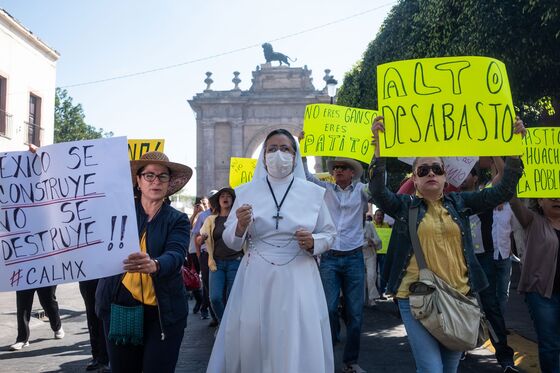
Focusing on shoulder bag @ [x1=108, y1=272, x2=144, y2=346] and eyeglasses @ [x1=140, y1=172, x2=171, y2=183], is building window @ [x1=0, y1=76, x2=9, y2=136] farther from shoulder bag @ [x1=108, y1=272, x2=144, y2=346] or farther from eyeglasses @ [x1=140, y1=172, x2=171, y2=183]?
shoulder bag @ [x1=108, y1=272, x2=144, y2=346]

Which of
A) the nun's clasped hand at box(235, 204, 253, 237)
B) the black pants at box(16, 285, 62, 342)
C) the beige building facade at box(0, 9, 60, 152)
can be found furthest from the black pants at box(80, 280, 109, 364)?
the beige building facade at box(0, 9, 60, 152)

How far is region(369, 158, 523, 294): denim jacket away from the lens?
371 cm

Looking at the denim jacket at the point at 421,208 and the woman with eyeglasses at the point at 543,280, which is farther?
the woman with eyeglasses at the point at 543,280

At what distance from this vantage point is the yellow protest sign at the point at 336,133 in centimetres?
713

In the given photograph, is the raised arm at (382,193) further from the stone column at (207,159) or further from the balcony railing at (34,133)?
the stone column at (207,159)

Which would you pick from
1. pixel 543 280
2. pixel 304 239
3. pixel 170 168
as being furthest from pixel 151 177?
pixel 543 280

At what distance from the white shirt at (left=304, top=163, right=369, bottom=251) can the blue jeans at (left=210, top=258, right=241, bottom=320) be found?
68.9 inches

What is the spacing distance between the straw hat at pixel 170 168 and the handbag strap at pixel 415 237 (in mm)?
1460

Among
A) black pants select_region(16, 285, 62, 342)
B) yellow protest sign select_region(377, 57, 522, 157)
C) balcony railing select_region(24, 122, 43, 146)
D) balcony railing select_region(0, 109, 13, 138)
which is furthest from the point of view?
balcony railing select_region(24, 122, 43, 146)

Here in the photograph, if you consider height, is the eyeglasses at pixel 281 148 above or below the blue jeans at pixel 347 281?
above

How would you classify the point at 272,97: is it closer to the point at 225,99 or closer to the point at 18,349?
the point at 225,99

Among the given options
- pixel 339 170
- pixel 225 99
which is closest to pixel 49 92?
pixel 339 170

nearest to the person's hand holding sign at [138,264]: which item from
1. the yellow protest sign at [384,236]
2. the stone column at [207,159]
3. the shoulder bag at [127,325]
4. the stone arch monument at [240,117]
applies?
the shoulder bag at [127,325]

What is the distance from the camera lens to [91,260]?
3256 mm
